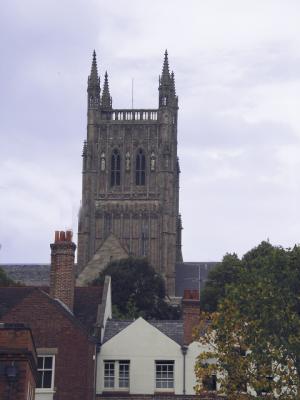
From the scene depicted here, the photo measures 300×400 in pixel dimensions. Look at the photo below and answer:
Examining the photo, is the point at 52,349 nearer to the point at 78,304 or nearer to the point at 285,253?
the point at 78,304

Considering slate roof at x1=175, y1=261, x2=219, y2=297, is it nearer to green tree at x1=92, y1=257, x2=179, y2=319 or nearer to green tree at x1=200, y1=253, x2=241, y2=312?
green tree at x1=92, y1=257, x2=179, y2=319

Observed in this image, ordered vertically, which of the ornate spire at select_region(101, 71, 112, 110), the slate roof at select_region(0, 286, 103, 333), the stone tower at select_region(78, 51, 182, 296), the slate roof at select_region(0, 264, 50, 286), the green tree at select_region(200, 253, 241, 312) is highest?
the ornate spire at select_region(101, 71, 112, 110)

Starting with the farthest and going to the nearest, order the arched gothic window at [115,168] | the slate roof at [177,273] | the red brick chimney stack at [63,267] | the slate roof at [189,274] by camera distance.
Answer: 1. the arched gothic window at [115,168]
2. the slate roof at [189,274]
3. the slate roof at [177,273]
4. the red brick chimney stack at [63,267]

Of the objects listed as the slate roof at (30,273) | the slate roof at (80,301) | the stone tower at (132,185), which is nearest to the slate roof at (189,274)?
the stone tower at (132,185)

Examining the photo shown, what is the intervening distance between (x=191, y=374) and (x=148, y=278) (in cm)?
7560

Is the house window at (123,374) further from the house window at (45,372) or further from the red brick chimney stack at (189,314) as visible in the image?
the house window at (45,372)

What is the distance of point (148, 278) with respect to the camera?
138 metres

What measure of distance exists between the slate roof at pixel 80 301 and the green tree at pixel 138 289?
52.1m

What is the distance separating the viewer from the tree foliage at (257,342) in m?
50.1

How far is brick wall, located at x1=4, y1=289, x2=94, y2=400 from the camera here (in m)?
59.3

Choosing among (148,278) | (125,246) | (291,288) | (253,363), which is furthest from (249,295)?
(125,246)

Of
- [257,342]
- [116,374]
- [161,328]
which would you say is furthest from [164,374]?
[257,342]

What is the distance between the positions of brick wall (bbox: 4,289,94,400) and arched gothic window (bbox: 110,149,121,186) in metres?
119

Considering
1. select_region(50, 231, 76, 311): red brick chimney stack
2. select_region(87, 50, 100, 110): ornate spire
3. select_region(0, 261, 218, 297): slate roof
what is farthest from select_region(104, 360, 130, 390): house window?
select_region(87, 50, 100, 110): ornate spire
